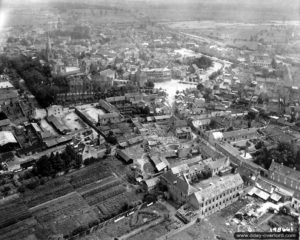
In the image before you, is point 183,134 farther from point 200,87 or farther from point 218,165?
point 200,87

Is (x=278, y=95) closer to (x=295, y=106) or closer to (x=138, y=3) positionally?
(x=295, y=106)

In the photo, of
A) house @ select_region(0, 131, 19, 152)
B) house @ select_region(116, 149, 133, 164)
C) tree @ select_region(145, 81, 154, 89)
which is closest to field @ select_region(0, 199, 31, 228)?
house @ select_region(0, 131, 19, 152)

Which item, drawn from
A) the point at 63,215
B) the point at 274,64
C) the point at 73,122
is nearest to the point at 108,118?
the point at 73,122

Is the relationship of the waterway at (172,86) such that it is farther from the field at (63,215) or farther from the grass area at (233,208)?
the field at (63,215)

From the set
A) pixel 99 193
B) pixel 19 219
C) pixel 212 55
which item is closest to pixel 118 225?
pixel 99 193

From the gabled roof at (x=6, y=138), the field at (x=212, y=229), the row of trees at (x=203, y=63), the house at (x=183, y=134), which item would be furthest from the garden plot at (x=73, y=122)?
the row of trees at (x=203, y=63)

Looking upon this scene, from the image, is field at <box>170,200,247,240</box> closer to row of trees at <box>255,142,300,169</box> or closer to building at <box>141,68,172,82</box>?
row of trees at <box>255,142,300,169</box>
